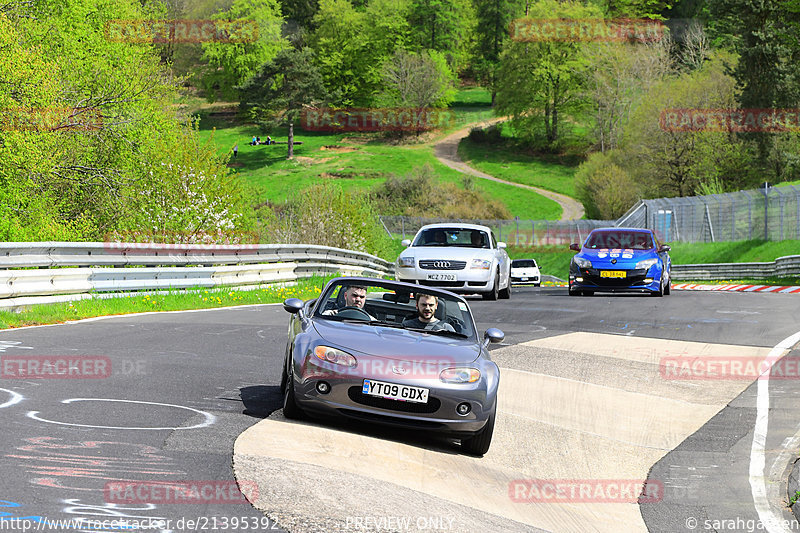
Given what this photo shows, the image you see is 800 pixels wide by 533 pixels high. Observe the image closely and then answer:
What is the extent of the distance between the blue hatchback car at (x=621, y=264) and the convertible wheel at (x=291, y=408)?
1505 centimetres

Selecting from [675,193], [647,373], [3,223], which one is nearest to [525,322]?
[647,373]

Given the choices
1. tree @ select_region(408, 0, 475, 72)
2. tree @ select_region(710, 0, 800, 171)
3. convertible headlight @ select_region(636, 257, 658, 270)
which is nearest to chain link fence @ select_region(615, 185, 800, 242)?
tree @ select_region(710, 0, 800, 171)

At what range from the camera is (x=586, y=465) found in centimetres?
766

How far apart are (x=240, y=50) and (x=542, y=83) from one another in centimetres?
4444

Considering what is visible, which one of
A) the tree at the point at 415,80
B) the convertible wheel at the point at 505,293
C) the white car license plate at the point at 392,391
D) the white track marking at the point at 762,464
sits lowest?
the convertible wheel at the point at 505,293

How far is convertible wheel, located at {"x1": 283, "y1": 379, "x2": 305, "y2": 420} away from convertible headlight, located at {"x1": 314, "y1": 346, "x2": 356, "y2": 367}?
1.07ft

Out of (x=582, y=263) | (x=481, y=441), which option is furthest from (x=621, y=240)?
(x=481, y=441)

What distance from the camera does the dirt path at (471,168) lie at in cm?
8700

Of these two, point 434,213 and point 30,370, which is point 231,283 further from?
point 434,213

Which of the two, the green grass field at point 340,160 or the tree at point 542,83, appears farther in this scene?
the tree at point 542,83

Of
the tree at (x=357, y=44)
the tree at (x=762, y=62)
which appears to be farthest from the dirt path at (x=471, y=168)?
the tree at (x=762, y=62)

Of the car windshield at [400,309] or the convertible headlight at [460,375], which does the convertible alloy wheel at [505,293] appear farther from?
the convertible headlight at [460,375]

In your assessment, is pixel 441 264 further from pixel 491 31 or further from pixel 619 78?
pixel 491 31

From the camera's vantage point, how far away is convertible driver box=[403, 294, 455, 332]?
8.50 m
